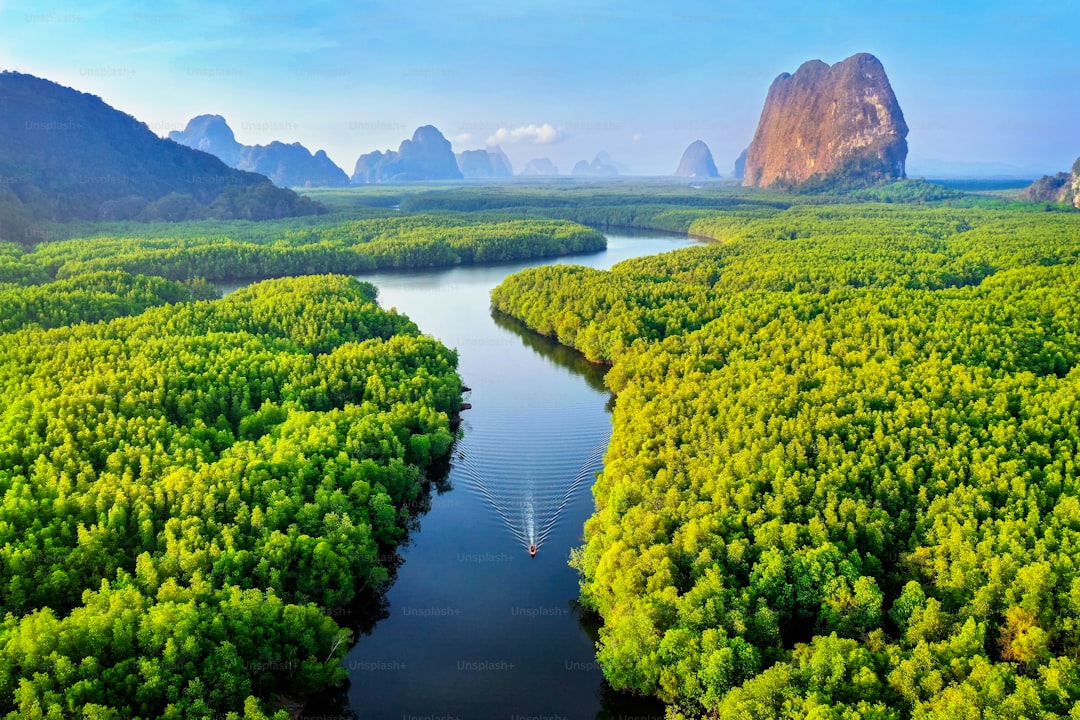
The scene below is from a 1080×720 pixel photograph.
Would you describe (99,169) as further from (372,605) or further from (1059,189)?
(1059,189)

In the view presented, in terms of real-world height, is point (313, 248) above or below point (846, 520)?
above

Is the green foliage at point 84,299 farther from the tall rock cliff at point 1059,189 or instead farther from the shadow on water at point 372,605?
the tall rock cliff at point 1059,189

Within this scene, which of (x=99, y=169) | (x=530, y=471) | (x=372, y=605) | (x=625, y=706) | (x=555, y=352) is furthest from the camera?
(x=99, y=169)

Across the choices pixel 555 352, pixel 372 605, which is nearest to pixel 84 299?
pixel 555 352

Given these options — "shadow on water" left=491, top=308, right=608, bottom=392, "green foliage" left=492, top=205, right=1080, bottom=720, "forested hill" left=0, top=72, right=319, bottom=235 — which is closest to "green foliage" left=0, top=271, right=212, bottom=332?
"shadow on water" left=491, top=308, right=608, bottom=392

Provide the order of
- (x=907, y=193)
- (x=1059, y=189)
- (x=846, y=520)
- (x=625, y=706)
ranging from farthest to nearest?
1. (x=907, y=193)
2. (x=1059, y=189)
3. (x=846, y=520)
4. (x=625, y=706)

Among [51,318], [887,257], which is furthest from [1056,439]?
[51,318]

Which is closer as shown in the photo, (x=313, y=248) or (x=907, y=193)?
(x=313, y=248)
